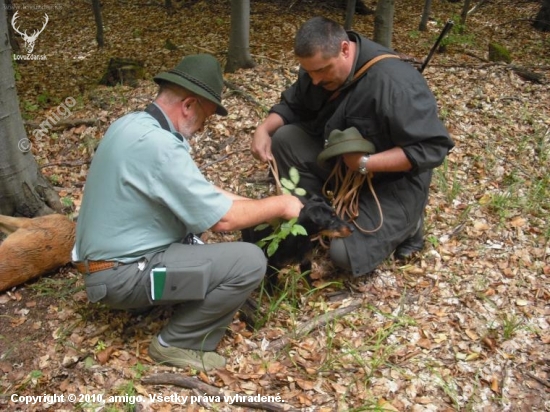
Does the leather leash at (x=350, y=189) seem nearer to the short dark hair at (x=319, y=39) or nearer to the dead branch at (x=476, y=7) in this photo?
the short dark hair at (x=319, y=39)

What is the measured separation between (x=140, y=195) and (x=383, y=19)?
4.55 m

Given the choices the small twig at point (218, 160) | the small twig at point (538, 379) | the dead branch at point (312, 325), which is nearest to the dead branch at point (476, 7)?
the small twig at point (218, 160)

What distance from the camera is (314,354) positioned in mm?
2973

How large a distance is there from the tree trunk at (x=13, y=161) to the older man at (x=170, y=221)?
1.21 metres

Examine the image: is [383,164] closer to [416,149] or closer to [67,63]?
[416,149]

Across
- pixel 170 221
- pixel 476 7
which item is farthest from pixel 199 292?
pixel 476 7

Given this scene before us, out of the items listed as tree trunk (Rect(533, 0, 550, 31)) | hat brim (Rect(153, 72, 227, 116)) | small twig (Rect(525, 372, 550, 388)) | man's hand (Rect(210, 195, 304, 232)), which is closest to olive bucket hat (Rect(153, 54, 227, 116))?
hat brim (Rect(153, 72, 227, 116))

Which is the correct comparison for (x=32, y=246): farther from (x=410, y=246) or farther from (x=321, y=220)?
(x=410, y=246)

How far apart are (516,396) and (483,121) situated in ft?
11.2

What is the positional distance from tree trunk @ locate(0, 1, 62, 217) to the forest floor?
35 cm

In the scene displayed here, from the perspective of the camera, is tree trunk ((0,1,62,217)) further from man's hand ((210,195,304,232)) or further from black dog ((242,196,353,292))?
man's hand ((210,195,304,232))

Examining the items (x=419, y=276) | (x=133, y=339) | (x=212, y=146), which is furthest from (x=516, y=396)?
(x=212, y=146)

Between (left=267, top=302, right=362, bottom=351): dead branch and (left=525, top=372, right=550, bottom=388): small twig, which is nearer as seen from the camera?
(left=525, top=372, right=550, bottom=388): small twig

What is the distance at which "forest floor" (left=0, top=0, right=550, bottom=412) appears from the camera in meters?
2.71
